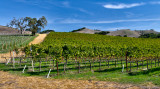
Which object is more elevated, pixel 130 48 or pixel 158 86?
pixel 130 48

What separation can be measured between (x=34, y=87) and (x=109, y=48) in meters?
12.1

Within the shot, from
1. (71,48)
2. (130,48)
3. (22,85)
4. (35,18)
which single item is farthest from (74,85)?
(35,18)

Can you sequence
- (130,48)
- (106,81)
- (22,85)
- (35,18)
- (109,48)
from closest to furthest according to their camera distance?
1. (22,85)
2. (106,81)
3. (130,48)
4. (109,48)
5. (35,18)

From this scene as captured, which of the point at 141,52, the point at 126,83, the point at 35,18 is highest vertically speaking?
the point at 35,18

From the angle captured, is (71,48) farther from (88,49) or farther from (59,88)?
(59,88)

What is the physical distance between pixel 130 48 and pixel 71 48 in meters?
6.98

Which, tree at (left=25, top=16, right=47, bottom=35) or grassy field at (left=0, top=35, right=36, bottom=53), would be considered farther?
tree at (left=25, top=16, right=47, bottom=35)

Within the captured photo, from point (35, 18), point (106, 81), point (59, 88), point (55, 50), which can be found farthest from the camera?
point (35, 18)

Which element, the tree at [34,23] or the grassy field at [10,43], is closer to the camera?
the grassy field at [10,43]

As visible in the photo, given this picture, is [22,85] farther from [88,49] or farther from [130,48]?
[130,48]

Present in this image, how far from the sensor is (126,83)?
35.1 ft

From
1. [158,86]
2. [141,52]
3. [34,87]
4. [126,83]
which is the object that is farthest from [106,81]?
[141,52]

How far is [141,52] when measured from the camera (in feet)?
64.8

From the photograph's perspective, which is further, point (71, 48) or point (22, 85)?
point (71, 48)
